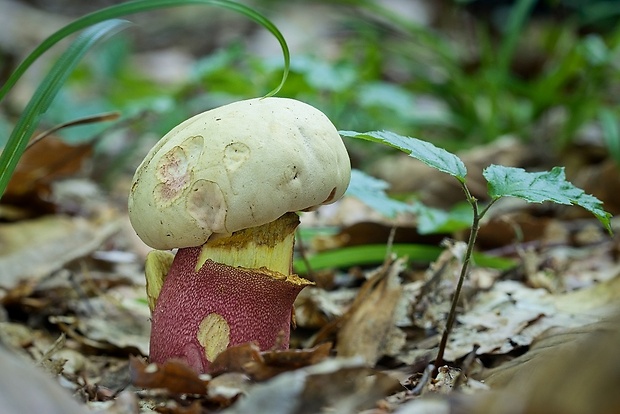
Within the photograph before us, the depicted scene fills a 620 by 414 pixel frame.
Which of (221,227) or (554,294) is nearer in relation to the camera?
Result: (221,227)

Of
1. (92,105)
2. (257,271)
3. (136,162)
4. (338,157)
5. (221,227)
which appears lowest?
(136,162)

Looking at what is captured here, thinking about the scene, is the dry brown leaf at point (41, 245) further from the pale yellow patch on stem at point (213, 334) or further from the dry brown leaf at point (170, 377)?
the dry brown leaf at point (170, 377)

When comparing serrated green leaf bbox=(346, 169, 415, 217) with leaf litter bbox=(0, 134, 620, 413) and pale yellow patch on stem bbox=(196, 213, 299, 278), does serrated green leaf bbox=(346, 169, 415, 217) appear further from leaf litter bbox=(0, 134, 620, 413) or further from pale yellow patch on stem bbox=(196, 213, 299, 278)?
pale yellow patch on stem bbox=(196, 213, 299, 278)

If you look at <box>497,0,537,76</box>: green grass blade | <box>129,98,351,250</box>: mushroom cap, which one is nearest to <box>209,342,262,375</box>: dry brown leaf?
<box>129,98,351,250</box>: mushroom cap

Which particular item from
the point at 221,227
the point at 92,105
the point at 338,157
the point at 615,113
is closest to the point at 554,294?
the point at 338,157

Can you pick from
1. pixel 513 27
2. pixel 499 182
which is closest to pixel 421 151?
pixel 499 182

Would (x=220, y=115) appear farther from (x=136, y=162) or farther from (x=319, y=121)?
(x=136, y=162)

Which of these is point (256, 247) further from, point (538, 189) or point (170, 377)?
point (538, 189)
